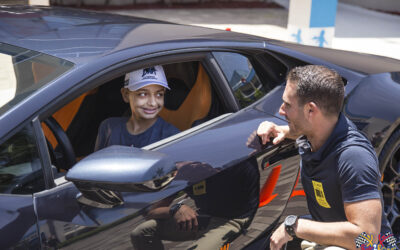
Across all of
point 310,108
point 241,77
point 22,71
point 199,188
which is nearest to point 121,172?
point 199,188

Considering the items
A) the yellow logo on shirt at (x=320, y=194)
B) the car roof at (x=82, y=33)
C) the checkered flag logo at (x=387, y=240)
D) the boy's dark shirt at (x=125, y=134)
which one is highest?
the car roof at (x=82, y=33)

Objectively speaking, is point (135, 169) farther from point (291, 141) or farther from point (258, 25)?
point (258, 25)

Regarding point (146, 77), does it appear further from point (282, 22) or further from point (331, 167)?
point (282, 22)

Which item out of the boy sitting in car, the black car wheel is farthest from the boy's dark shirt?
the black car wheel

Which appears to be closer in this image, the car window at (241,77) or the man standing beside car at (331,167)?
the man standing beside car at (331,167)

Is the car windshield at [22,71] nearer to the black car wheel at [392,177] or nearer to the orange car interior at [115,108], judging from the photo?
the orange car interior at [115,108]

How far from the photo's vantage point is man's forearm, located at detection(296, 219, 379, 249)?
1825mm

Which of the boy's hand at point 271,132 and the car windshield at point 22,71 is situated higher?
the car windshield at point 22,71

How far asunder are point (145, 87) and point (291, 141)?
29.1 inches

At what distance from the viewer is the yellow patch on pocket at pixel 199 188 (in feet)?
6.46

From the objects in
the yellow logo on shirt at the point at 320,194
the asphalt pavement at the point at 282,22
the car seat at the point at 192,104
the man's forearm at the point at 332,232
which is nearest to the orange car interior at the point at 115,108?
the car seat at the point at 192,104

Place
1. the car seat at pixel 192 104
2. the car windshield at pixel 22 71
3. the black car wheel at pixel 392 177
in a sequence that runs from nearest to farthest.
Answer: the car windshield at pixel 22 71 < the car seat at pixel 192 104 < the black car wheel at pixel 392 177

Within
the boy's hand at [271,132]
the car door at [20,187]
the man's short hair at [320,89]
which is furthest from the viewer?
the boy's hand at [271,132]

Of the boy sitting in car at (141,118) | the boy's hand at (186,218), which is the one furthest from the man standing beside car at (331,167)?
the boy sitting in car at (141,118)
